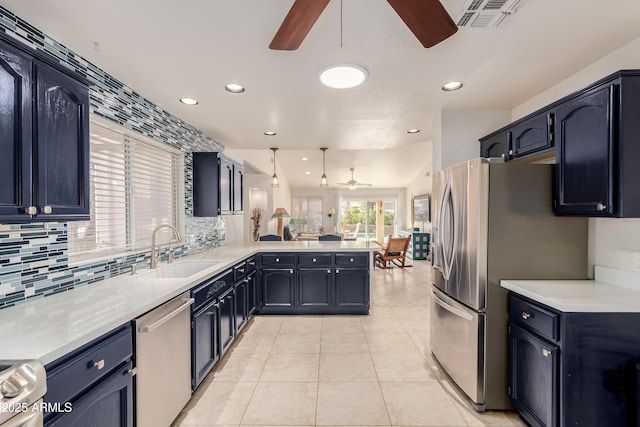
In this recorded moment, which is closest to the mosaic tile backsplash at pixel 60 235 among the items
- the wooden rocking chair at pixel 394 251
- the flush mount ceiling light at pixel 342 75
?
the flush mount ceiling light at pixel 342 75

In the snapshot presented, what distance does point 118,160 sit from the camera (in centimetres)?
240

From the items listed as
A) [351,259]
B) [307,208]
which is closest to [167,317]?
[351,259]

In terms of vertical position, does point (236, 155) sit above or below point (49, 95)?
above

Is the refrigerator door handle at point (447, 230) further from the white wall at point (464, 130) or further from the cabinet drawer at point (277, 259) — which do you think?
the cabinet drawer at point (277, 259)

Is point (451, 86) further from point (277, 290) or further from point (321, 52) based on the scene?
point (277, 290)

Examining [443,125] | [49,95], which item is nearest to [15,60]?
[49,95]

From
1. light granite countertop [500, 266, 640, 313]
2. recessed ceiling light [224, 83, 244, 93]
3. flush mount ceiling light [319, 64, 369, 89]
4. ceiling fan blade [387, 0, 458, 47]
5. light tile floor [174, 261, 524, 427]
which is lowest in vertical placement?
light tile floor [174, 261, 524, 427]

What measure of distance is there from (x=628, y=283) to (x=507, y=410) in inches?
44.4

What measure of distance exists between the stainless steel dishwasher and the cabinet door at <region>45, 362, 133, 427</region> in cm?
8

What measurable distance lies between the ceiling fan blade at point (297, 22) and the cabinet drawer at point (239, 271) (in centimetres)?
222

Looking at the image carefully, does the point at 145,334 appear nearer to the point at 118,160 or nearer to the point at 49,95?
the point at 49,95

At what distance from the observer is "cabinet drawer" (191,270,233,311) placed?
84.0 inches

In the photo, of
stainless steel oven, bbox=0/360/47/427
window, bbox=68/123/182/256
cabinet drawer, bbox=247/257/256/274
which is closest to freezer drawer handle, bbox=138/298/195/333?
stainless steel oven, bbox=0/360/47/427

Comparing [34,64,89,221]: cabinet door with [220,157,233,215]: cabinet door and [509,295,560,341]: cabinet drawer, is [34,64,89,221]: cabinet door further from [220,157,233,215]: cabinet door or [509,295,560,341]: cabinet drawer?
[509,295,560,341]: cabinet drawer
